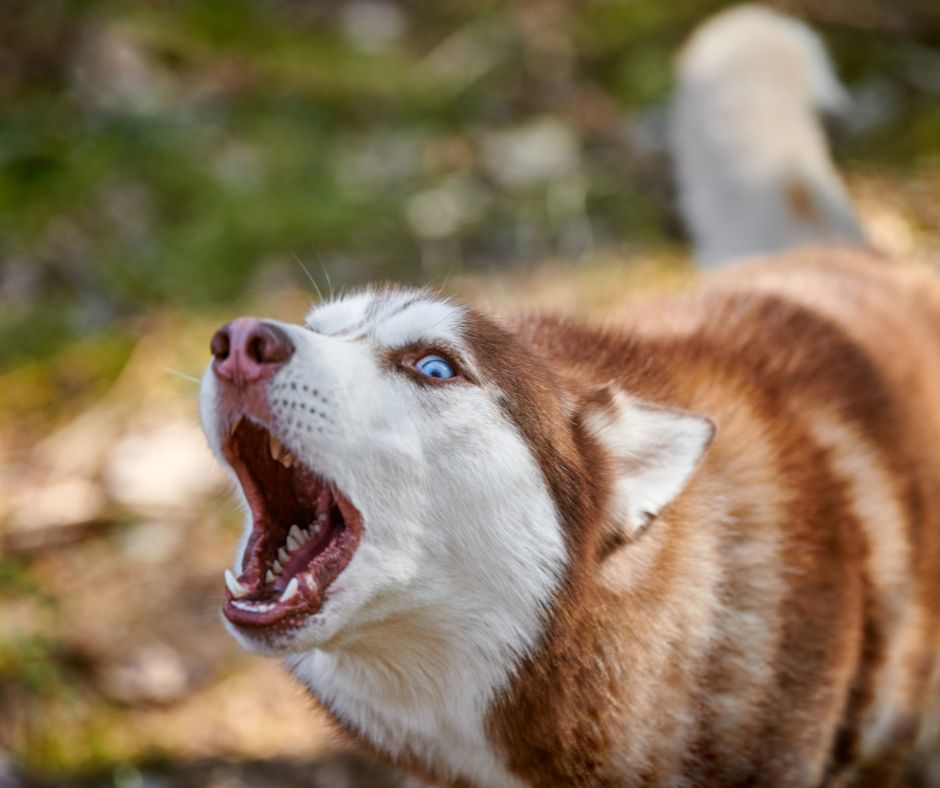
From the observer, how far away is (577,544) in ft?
8.43

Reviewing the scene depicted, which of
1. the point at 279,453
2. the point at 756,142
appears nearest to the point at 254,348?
the point at 279,453

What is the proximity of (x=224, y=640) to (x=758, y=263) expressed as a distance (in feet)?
7.05

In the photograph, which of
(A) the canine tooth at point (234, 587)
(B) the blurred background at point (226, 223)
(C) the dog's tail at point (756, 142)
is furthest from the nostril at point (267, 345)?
(C) the dog's tail at point (756, 142)

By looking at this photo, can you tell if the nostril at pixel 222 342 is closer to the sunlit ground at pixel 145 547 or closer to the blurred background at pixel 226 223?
the sunlit ground at pixel 145 547

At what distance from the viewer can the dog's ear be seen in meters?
2.65

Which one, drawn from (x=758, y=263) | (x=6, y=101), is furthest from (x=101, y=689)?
(x=6, y=101)

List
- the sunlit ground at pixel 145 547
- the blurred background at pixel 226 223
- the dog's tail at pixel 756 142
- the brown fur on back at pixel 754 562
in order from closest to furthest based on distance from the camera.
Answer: the brown fur on back at pixel 754 562 < the sunlit ground at pixel 145 547 < the blurred background at pixel 226 223 < the dog's tail at pixel 756 142

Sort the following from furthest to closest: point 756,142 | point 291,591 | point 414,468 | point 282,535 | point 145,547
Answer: point 756,142
point 145,547
point 282,535
point 414,468
point 291,591

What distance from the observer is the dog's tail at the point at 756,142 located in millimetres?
4297

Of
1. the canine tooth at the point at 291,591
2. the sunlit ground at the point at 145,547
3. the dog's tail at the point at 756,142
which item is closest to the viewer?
the canine tooth at the point at 291,591

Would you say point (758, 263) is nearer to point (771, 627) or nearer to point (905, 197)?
point (771, 627)

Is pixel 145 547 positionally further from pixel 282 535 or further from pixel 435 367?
pixel 435 367

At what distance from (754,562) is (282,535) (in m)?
1.13

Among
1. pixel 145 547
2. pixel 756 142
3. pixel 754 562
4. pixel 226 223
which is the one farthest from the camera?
pixel 226 223
